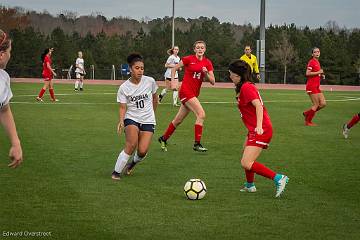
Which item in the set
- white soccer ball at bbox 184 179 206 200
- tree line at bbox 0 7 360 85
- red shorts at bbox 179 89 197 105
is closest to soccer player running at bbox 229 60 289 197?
white soccer ball at bbox 184 179 206 200

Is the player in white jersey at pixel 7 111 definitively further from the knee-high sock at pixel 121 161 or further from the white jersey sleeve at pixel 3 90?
the knee-high sock at pixel 121 161

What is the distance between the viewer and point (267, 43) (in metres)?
74.6

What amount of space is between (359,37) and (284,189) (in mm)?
63137

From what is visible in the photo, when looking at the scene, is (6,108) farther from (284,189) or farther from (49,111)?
(49,111)

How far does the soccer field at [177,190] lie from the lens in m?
7.50

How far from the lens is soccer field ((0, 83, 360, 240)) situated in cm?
750

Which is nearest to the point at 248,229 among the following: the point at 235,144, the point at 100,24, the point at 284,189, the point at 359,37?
the point at 284,189

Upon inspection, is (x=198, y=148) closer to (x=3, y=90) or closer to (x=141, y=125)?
(x=141, y=125)

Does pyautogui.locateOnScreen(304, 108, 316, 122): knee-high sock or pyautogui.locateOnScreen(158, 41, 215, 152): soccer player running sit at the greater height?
pyautogui.locateOnScreen(158, 41, 215, 152): soccer player running

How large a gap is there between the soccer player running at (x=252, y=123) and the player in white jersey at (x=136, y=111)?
1.82 m

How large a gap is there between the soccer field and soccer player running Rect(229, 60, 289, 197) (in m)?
0.30

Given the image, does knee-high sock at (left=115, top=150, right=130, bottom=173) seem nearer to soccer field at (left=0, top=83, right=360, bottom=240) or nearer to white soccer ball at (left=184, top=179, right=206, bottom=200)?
soccer field at (left=0, top=83, right=360, bottom=240)

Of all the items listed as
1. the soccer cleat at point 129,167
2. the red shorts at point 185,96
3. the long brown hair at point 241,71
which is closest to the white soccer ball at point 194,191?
the long brown hair at point 241,71

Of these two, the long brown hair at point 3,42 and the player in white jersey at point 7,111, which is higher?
the long brown hair at point 3,42
